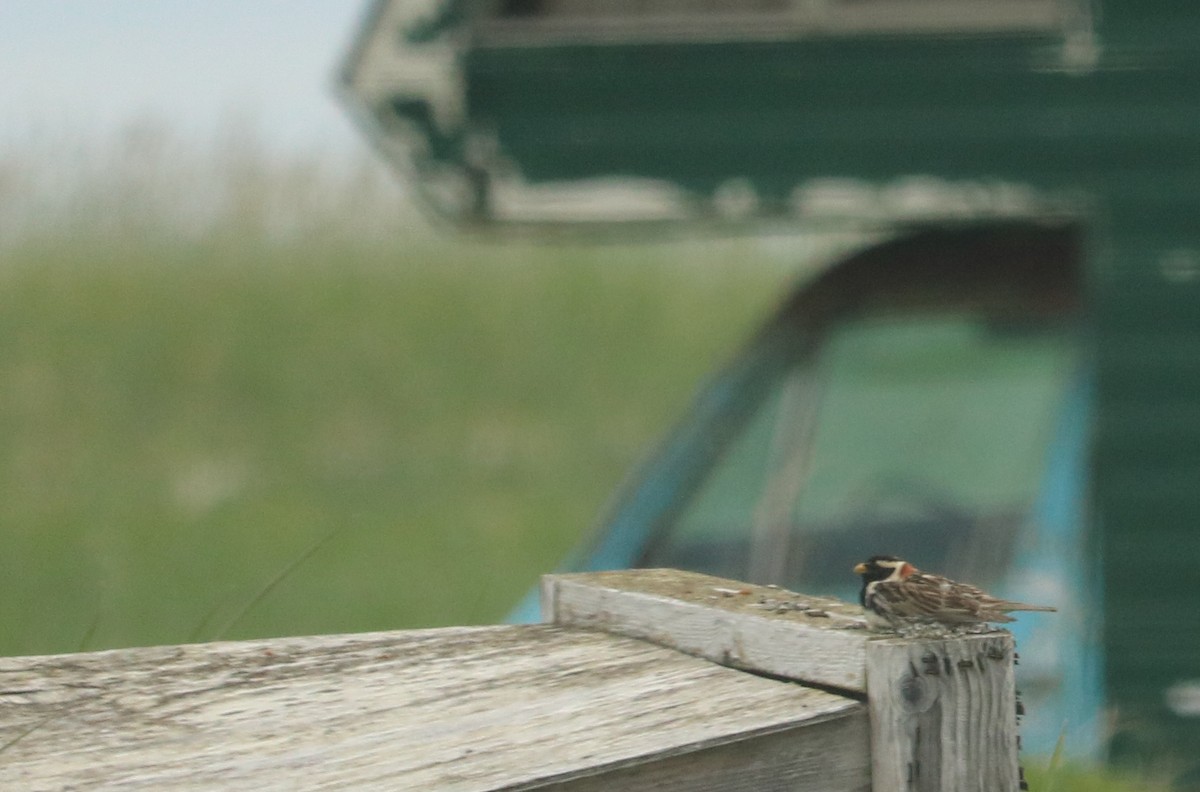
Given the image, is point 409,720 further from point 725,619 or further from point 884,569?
point 884,569

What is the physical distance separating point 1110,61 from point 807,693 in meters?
3.92

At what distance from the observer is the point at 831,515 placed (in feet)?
18.1

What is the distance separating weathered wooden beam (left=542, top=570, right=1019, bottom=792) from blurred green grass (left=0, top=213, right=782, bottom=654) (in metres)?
9.03

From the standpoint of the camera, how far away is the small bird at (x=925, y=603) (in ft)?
5.77

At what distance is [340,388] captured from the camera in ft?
49.5

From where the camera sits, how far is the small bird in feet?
5.77

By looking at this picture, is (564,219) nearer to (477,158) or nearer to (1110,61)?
(477,158)

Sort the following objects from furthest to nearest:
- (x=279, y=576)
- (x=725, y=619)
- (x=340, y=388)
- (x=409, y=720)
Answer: (x=340, y=388) < (x=279, y=576) < (x=725, y=619) < (x=409, y=720)

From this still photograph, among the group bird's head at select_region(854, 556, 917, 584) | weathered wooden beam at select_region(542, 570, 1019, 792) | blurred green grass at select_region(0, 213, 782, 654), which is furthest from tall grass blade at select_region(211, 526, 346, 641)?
blurred green grass at select_region(0, 213, 782, 654)

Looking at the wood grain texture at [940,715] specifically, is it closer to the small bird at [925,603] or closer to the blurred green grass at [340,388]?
the small bird at [925,603]

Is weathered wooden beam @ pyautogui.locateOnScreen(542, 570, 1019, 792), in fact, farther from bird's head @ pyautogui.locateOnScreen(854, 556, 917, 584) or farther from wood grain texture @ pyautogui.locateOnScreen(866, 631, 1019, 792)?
bird's head @ pyautogui.locateOnScreen(854, 556, 917, 584)

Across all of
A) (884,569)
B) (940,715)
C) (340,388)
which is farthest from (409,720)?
(340,388)

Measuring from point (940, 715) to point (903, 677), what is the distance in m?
0.06

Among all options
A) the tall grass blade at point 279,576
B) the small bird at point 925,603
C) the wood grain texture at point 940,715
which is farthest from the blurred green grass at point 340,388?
the wood grain texture at point 940,715
